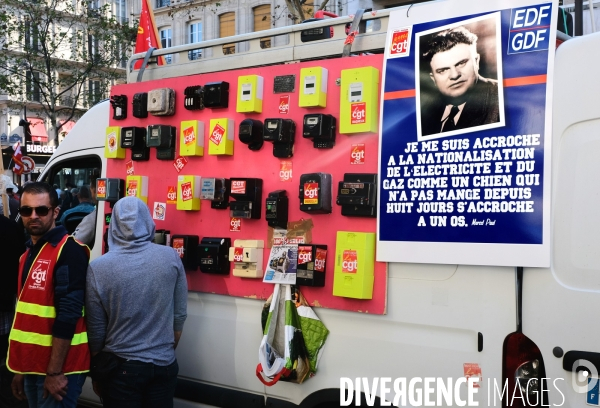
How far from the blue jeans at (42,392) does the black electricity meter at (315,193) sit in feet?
4.94

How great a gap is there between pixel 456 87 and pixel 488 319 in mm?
1102

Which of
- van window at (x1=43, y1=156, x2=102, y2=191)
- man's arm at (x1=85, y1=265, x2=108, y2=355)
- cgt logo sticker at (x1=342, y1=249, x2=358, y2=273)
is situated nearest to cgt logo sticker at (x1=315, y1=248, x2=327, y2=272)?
cgt logo sticker at (x1=342, y1=249, x2=358, y2=273)

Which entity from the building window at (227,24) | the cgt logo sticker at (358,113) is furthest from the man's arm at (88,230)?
the building window at (227,24)

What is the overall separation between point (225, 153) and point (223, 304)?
920 mm

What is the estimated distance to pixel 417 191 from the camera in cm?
321

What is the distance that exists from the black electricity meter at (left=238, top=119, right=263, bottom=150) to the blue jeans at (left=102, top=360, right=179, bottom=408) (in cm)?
136

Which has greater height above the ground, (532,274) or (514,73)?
(514,73)

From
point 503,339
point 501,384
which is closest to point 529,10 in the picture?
point 503,339

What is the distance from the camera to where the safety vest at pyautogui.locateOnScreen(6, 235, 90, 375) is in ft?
11.2

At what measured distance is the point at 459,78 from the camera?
125 inches

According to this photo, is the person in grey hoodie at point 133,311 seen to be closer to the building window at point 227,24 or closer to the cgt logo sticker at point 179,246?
the cgt logo sticker at point 179,246

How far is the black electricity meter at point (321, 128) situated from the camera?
3.56m

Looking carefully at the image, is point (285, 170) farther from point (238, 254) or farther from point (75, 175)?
point (75, 175)

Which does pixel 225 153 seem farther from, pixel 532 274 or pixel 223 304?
pixel 532 274
